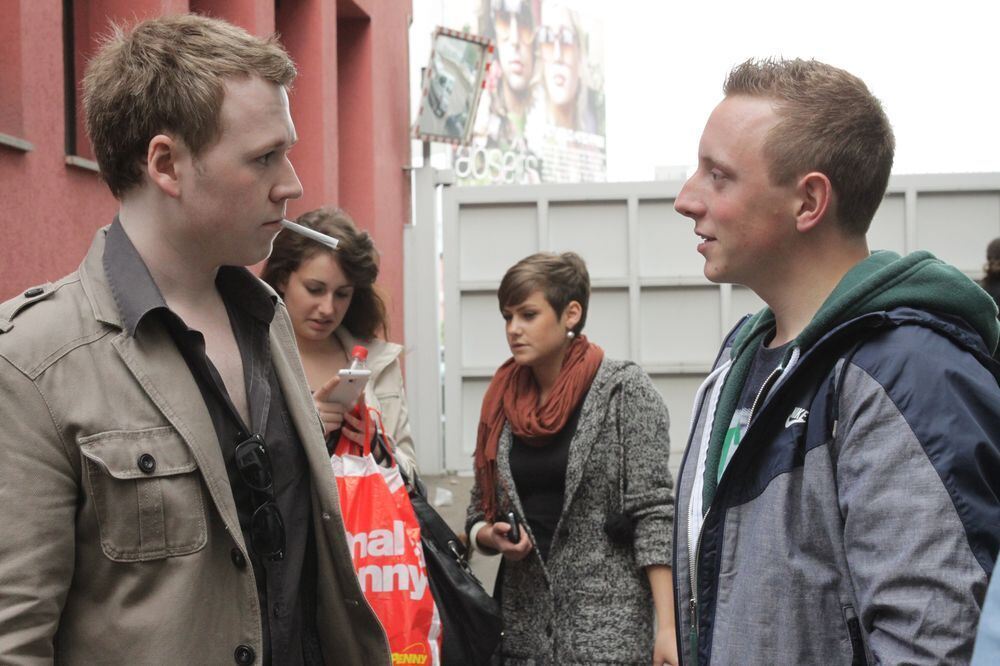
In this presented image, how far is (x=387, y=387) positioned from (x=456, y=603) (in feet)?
2.74

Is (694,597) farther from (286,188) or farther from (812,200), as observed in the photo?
(286,188)

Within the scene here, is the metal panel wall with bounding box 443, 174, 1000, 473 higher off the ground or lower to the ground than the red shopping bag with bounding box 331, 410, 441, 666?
higher

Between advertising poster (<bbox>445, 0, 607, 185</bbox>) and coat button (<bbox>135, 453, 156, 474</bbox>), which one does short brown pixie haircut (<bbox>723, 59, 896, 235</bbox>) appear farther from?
advertising poster (<bbox>445, 0, 607, 185</bbox>)

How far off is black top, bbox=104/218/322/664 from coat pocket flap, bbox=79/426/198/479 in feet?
0.39

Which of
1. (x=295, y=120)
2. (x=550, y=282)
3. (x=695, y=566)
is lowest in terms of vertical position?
(x=695, y=566)

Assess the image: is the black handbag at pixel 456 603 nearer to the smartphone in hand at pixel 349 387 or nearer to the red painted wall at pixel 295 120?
the smartphone in hand at pixel 349 387

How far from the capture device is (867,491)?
57.4 inches

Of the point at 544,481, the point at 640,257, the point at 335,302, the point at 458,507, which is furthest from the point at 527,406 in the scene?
the point at 640,257

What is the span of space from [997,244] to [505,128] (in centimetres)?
3883

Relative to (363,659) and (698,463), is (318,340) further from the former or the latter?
(698,463)

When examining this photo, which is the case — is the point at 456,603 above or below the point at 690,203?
below

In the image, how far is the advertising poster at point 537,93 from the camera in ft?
140

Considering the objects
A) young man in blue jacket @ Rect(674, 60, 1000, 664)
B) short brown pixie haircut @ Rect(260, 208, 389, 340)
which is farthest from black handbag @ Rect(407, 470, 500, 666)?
young man in blue jacket @ Rect(674, 60, 1000, 664)

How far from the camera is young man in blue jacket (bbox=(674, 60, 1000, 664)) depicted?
1.40m
